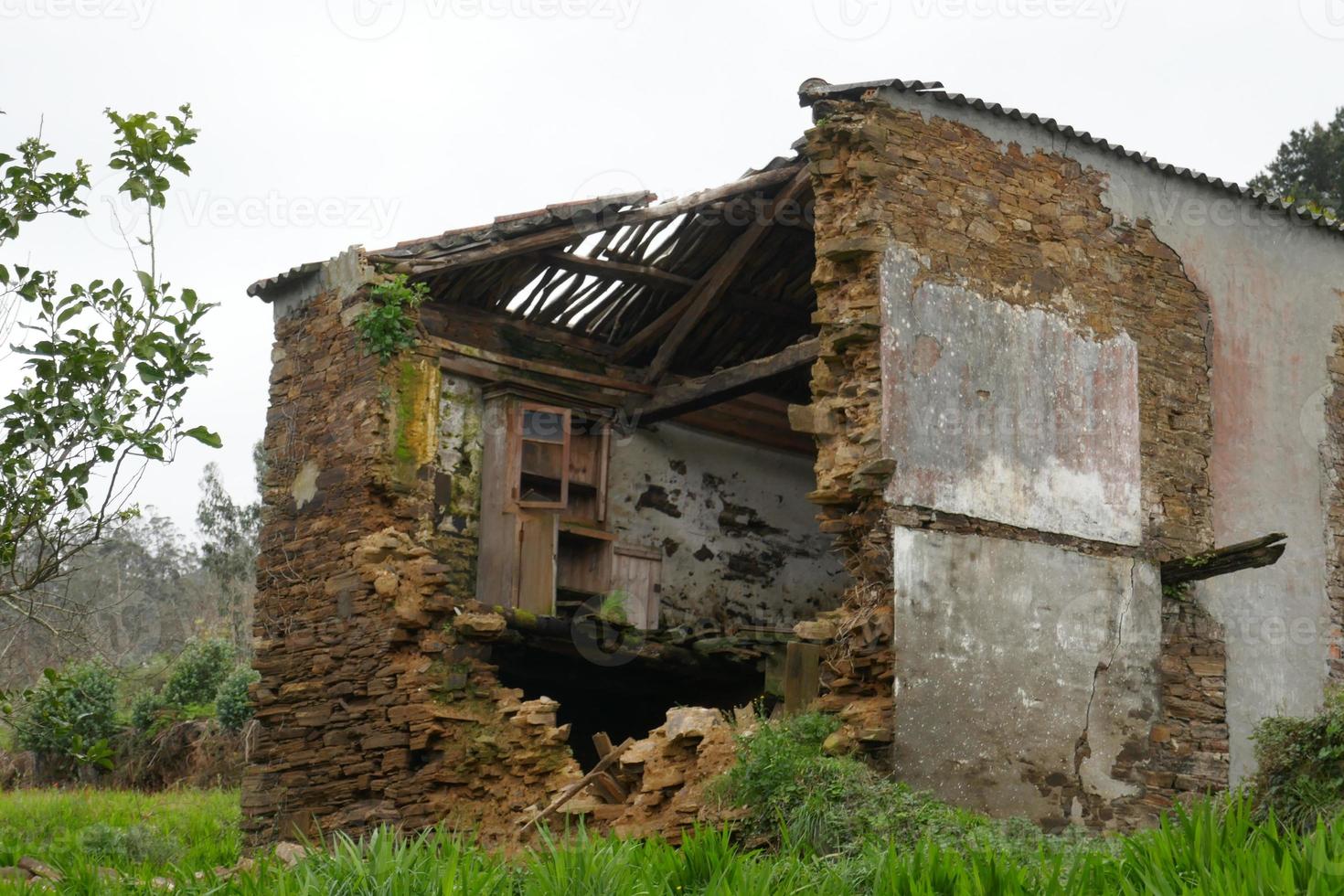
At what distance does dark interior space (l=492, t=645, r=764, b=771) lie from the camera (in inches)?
500

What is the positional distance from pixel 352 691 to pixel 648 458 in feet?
12.2

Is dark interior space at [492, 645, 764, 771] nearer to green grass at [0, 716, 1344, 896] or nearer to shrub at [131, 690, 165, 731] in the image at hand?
green grass at [0, 716, 1344, 896]

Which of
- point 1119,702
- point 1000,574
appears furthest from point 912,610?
point 1119,702

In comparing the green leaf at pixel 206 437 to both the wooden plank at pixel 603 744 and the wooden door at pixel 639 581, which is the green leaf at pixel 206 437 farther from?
the wooden door at pixel 639 581

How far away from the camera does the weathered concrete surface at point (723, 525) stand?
14.1 metres

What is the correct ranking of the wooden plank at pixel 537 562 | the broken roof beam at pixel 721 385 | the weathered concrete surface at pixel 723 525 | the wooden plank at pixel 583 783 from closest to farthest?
the wooden plank at pixel 583 783
the broken roof beam at pixel 721 385
the wooden plank at pixel 537 562
the weathered concrete surface at pixel 723 525

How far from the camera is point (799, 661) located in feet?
33.5

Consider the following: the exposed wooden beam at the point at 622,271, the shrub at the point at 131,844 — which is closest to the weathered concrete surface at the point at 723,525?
the exposed wooden beam at the point at 622,271

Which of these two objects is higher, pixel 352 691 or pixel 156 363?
pixel 156 363

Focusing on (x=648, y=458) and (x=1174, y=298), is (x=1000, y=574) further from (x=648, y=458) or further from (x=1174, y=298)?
(x=648, y=458)

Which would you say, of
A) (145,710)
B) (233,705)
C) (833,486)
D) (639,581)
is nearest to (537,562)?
(639,581)

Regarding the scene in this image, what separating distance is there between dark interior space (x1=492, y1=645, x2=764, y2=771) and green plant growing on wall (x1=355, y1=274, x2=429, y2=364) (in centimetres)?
268

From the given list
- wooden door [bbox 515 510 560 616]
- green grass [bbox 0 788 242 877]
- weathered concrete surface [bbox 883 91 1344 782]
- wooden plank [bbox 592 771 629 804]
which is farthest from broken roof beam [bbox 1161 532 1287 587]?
green grass [bbox 0 788 242 877]

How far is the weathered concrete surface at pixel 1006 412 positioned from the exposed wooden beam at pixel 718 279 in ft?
6.86
